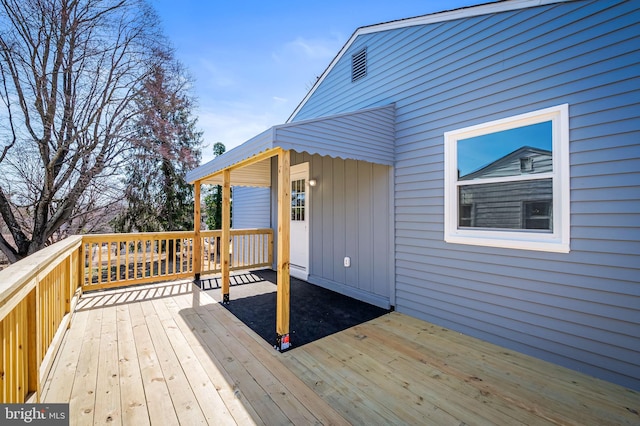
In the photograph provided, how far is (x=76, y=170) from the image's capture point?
668cm

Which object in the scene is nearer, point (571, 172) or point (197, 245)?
point (571, 172)

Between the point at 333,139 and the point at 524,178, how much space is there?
1.92m

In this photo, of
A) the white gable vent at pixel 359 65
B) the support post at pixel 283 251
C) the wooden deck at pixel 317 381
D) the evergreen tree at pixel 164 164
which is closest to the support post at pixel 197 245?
the wooden deck at pixel 317 381

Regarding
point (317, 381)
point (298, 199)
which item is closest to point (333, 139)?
point (317, 381)

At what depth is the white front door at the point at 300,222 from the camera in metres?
5.18

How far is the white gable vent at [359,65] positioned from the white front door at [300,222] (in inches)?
69.8

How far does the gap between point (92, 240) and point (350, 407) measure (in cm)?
462

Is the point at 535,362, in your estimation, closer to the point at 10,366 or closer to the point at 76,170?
the point at 10,366

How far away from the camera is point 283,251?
2615 millimetres

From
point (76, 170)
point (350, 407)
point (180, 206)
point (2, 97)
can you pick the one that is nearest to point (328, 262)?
point (350, 407)

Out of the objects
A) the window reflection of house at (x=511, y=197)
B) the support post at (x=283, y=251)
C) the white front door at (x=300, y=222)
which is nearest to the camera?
the window reflection of house at (x=511, y=197)

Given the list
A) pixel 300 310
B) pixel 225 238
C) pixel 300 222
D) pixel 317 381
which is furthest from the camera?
pixel 300 222

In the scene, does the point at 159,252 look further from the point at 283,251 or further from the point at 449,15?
the point at 449,15

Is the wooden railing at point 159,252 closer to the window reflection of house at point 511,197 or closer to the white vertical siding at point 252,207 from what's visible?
the white vertical siding at point 252,207
